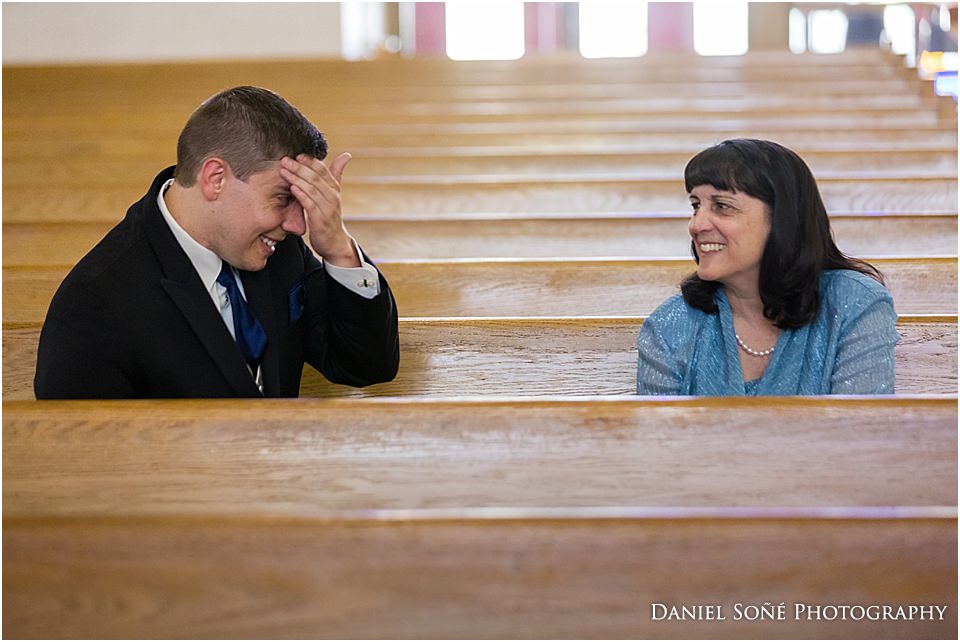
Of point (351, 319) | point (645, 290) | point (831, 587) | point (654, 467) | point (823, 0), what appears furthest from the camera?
point (823, 0)

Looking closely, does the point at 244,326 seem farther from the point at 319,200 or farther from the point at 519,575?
the point at 519,575

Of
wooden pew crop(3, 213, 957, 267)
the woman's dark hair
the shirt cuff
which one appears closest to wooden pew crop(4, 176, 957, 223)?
wooden pew crop(3, 213, 957, 267)

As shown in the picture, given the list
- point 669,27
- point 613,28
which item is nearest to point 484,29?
point 613,28

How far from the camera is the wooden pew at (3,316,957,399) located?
1.62 meters

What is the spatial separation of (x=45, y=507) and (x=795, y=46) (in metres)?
7.27

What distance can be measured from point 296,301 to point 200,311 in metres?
0.21

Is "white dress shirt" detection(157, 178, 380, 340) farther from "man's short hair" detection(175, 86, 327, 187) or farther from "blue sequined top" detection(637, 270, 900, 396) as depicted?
"blue sequined top" detection(637, 270, 900, 396)

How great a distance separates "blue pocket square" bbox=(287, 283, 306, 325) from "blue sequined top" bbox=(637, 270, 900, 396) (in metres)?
0.49

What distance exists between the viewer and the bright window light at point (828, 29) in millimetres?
7086

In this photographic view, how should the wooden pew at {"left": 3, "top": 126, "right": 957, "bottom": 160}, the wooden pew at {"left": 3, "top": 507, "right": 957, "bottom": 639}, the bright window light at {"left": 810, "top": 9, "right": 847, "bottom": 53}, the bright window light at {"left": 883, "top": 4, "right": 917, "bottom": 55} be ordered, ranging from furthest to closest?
the bright window light at {"left": 810, "top": 9, "right": 847, "bottom": 53}
the bright window light at {"left": 883, "top": 4, "right": 917, "bottom": 55}
the wooden pew at {"left": 3, "top": 126, "right": 957, "bottom": 160}
the wooden pew at {"left": 3, "top": 507, "right": 957, "bottom": 639}

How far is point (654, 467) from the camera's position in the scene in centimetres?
103

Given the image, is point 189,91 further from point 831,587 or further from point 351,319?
point 831,587

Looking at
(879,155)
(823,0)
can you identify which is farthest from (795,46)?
(879,155)

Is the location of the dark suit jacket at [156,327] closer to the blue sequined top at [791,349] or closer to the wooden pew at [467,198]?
the blue sequined top at [791,349]
